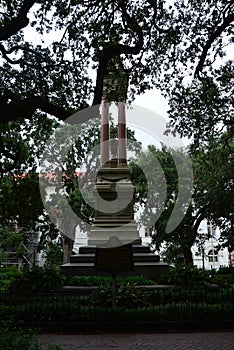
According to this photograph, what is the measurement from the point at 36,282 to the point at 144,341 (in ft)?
17.3

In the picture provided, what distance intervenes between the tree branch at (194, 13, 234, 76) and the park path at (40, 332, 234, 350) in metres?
5.70

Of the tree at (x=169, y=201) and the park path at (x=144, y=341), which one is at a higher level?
the tree at (x=169, y=201)

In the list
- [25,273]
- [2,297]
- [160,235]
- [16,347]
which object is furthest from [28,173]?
[160,235]

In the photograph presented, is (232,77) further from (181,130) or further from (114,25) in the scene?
(114,25)

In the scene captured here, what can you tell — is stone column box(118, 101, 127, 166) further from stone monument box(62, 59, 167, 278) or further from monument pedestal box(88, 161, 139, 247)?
monument pedestal box(88, 161, 139, 247)

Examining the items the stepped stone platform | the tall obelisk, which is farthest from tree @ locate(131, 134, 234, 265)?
the stepped stone platform

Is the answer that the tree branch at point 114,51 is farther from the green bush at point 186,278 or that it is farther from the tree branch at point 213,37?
the green bush at point 186,278

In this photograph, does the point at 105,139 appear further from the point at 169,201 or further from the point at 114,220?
the point at 169,201

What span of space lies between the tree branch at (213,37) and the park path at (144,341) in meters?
5.70

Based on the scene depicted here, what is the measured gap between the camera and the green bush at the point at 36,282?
486 inches

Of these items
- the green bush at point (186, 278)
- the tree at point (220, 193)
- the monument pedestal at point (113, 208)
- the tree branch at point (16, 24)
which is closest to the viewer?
the tree branch at point (16, 24)

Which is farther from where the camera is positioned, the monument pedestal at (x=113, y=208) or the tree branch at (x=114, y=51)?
the monument pedestal at (x=113, y=208)

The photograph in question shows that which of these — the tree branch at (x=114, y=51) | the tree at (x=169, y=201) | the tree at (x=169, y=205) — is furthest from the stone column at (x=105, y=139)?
the tree branch at (x=114, y=51)

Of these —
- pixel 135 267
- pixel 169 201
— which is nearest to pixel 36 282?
pixel 135 267
